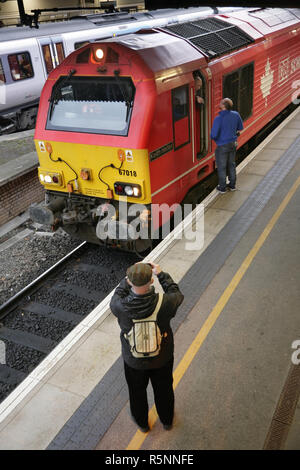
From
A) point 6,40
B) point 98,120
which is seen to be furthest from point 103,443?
point 6,40

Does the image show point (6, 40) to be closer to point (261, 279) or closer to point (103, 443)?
point (261, 279)

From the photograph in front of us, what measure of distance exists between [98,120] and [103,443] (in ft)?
14.5

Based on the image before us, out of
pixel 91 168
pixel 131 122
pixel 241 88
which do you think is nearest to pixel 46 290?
pixel 91 168

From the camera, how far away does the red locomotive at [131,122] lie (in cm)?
598

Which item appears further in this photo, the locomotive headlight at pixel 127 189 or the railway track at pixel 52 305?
the locomotive headlight at pixel 127 189

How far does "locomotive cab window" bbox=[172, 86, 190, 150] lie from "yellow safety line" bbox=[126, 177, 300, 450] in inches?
75.6

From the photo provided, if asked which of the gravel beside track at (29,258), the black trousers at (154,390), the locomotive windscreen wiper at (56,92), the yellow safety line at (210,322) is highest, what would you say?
the locomotive windscreen wiper at (56,92)

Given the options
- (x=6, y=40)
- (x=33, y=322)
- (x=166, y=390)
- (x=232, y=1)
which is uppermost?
(x=232, y=1)

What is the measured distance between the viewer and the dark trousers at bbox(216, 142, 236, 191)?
7.48m

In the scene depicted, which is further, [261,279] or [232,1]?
[261,279]

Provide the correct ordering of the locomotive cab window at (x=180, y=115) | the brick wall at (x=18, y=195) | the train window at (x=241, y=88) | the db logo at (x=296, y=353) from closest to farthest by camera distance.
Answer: the db logo at (x=296, y=353)
the locomotive cab window at (x=180, y=115)
the train window at (x=241, y=88)
the brick wall at (x=18, y=195)

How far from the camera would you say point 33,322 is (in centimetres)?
621

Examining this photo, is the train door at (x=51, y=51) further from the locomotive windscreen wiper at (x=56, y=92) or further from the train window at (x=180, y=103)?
the train window at (x=180, y=103)

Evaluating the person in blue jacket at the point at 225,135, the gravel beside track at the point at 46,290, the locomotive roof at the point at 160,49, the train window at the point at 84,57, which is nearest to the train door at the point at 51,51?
the gravel beside track at the point at 46,290
